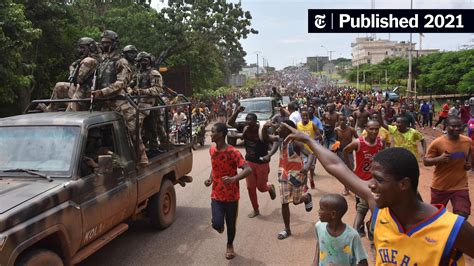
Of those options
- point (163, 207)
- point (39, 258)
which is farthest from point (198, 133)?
point (39, 258)

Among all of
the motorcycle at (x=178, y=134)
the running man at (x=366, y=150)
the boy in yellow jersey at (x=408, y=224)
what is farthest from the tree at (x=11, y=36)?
the boy in yellow jersey at (x=408, y=224)

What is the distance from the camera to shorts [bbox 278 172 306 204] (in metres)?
5.96

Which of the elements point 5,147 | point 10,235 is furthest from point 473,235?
point 5,147

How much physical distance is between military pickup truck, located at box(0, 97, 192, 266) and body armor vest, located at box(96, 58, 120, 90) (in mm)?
913

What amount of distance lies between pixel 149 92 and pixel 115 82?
148cm

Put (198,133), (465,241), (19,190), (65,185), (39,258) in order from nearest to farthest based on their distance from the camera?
(465,241) < (39,258) < (19,190) < (65,185) < (198,133)

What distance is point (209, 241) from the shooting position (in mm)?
6000

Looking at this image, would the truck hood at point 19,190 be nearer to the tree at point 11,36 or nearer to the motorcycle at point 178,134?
the tree at point 11,36


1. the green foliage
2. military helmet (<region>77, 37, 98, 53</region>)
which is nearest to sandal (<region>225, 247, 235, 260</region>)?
military helmet (<region>77, 37, 98, 53</region>)

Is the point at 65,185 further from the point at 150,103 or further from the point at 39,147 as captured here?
the point at 150,103

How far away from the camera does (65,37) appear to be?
19.5 meters

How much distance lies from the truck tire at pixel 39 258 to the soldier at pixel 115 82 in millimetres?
1957

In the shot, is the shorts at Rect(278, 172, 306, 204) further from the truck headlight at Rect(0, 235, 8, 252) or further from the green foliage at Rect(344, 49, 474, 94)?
the green foliage at Rect(344, 49, 474, 94)

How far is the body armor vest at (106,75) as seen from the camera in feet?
20.5
